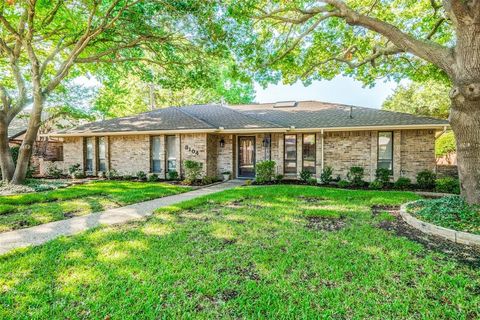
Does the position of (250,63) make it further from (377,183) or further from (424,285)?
(424,285)

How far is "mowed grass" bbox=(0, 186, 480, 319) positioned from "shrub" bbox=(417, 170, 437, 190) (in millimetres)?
7074

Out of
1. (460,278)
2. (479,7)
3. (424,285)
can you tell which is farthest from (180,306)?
(479,7)

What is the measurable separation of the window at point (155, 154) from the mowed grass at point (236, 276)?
29.8ft

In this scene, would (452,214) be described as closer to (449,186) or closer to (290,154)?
(449,186)

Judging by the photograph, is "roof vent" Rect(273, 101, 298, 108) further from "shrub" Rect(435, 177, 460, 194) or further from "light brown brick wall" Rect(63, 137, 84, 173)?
"light brown brick wall" Rect(63, 137, 84, 173)

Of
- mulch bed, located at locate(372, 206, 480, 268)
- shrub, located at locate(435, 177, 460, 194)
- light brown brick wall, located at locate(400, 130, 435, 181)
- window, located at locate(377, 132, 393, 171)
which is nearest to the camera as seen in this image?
mulch bed, located at locate(372, 206, 480, 268)

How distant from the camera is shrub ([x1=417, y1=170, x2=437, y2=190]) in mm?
10414

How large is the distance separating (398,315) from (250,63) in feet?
30.2

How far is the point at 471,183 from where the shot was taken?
556 centimetres

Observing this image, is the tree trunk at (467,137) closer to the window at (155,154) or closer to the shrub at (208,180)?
the shrub at (208,180)

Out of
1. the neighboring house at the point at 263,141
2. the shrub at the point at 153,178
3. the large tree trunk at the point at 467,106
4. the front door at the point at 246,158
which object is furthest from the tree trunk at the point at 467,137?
the shrub at the point at 153,178

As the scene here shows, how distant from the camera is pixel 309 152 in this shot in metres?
12.9

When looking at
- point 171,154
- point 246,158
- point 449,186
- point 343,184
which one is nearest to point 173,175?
point 171,154

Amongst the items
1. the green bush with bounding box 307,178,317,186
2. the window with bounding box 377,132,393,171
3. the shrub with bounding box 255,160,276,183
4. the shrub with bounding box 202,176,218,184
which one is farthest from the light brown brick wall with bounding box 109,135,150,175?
the window with bounding box 377,132,393,171
